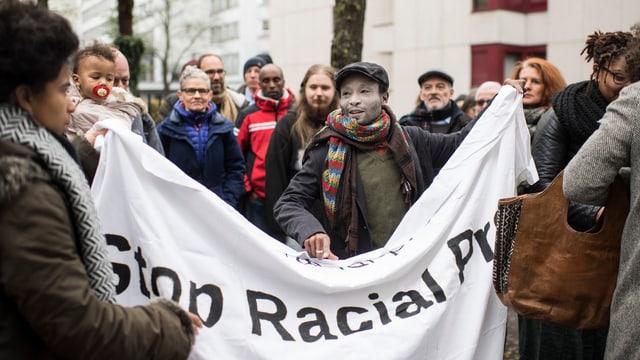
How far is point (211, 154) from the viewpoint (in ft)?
19.5

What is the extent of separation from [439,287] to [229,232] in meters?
1.03

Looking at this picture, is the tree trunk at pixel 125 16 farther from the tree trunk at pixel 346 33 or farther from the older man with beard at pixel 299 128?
the older man with beard at pixel 299 128

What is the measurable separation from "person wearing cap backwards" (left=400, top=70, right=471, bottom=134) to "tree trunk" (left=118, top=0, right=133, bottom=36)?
20.5 feet

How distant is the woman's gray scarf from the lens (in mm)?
2053

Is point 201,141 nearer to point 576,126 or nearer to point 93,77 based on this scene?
point 93,77

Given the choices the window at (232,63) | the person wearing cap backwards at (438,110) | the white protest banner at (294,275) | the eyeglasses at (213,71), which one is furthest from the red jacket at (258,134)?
the window at (232,63)

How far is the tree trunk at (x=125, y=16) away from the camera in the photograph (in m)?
11.2

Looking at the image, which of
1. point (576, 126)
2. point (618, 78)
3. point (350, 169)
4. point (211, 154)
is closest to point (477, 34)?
point (211, 154)

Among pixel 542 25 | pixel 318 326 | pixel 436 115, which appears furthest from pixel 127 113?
pixel 542 25

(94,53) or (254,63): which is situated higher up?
(254,63)

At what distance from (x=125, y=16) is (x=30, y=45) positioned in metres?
9.85

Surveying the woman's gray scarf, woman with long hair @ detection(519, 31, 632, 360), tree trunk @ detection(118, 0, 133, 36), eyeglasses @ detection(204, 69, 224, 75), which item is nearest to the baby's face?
the woman's gray scarf

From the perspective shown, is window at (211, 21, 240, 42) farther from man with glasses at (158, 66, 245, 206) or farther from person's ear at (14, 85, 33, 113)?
person's ear at (14, 85, 33, 113)

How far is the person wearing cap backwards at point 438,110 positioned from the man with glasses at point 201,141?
1.60m
